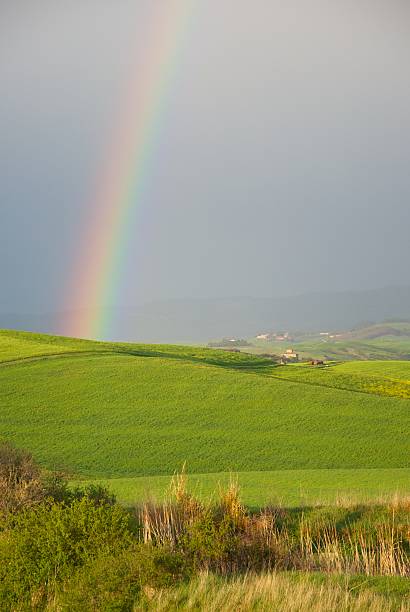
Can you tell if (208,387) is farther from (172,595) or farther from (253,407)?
(172,595)

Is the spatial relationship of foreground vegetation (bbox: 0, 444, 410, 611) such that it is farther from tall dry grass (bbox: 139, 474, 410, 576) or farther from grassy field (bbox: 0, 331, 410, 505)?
grassy field (bbox: 0, 331, 410, 505)

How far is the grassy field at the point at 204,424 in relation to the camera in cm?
2853

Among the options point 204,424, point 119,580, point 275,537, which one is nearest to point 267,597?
point 119,580

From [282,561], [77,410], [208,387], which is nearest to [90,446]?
[77,410]

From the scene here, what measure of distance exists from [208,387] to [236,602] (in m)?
38.4

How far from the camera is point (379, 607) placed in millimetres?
10016

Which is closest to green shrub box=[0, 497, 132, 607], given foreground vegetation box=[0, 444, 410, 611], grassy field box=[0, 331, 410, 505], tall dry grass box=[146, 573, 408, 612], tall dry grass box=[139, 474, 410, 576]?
foreground vegetation box=[0, 444, 410, 611]

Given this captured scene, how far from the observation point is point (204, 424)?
4016 centimetres

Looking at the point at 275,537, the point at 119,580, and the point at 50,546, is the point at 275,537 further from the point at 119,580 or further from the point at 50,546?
the point at 119,580

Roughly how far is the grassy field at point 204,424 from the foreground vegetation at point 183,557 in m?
4.41

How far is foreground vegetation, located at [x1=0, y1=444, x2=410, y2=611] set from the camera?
1111 centimetres

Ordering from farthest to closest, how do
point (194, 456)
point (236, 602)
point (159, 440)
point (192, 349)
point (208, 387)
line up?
point (192, 349)
point (208, 387)
point (159, 440)
point (194, 456)
point (236, 602)

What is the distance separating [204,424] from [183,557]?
2700 cm

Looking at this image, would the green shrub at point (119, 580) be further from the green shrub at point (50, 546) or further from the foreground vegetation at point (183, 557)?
the green shrub at point (50, 546)
